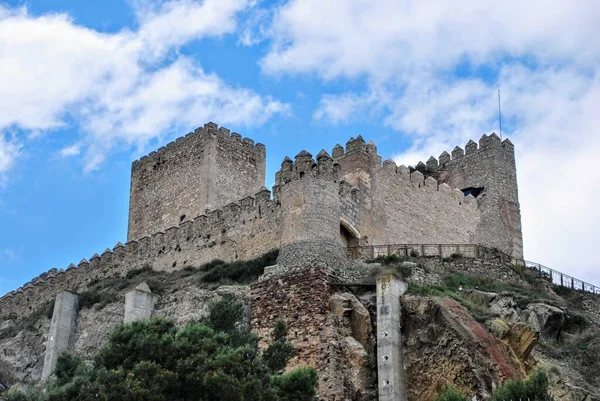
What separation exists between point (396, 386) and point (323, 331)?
2812mm

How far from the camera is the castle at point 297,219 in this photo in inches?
1339

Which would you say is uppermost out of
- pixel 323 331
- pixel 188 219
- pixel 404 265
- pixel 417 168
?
pixel 417 168

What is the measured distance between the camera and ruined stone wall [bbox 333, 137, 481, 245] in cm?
4025

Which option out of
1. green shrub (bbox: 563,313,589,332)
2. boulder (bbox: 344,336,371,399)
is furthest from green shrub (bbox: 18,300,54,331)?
green shrub (bbox: 563,313,589,332)

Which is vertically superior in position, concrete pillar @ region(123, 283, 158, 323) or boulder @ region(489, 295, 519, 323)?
concrete pillar @ region(123, 283, 158, 323)

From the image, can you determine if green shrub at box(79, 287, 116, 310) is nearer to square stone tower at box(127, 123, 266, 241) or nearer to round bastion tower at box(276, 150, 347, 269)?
square stone tower at box(127, 123, 266, 241)

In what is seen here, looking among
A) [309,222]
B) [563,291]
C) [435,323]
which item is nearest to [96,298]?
[309,222]

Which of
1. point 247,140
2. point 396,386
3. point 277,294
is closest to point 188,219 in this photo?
point 247,140

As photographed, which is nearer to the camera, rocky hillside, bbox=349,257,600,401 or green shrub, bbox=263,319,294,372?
green shrub, bbox=263,319,294,372

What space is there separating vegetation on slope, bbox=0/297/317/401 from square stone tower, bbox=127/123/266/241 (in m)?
18.0

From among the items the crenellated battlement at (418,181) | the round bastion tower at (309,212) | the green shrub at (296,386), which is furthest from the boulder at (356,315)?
the crenellated battlement at (418,181)

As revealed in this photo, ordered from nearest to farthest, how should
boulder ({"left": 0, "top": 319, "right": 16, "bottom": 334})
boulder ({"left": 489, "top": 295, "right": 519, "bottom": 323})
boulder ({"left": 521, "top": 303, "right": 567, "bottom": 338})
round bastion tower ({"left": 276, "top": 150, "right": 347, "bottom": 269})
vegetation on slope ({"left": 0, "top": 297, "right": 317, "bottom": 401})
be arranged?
vegetation on slope ({"left": 0, "top": 297, "right": 317, "bottom": 401}) < boulder ({"left": 489, "top": 295, "right": 519, "bottom": 323}) < boulder ({"left": 521, "top": 303, "right": 567, "bottom": 338}) < round bastion tower ({"left": 276, "top": 150, "right": 347, "bottom": 269}) < boulder ({"left": 0, "top": 319, "right": 16, "bottom": 334})

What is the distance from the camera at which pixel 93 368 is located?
25766mm

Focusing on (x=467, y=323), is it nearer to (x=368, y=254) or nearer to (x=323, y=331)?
(x=323, y=331)
